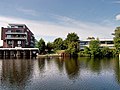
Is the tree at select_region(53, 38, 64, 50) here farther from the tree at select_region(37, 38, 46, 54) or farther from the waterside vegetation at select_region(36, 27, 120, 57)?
the tree at select_region(37, 38, 46, 54)

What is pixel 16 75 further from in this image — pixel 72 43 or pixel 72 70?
pixel 72 43

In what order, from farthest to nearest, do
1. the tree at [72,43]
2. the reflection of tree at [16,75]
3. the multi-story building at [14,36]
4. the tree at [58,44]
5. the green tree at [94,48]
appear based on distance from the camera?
the tree at [58,44] < the multi-story building at [14,36] < the tree at [72,43] < the green tree at [94,48] < the reflection of tree at [16,75]

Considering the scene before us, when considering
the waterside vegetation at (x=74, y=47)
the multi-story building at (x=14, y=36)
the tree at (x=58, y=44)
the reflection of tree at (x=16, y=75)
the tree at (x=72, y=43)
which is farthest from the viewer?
the tree at (x=58, y=44)

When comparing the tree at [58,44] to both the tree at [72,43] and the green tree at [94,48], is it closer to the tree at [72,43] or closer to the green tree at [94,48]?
the tree at [72,43]

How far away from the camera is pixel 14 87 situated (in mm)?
29328

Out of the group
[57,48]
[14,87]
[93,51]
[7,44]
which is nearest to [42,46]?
[57,48]

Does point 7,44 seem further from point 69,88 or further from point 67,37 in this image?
point 69,88

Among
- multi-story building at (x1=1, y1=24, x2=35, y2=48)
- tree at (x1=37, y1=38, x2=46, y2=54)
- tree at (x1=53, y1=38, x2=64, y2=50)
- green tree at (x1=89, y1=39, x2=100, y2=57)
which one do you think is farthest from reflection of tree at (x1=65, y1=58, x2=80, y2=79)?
tree at (x1=53, y1=38, x2=64, y2=50)

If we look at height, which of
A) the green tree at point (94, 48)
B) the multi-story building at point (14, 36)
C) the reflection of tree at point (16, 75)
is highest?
the multi-story building at point (14, 36)

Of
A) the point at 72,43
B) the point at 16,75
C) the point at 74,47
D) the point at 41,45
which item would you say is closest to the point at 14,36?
the point at 41,45

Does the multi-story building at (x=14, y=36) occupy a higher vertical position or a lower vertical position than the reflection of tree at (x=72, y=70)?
higher

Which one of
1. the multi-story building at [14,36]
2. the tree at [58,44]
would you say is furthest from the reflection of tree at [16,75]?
the tree at [58,44]

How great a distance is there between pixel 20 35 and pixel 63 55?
2854 cm

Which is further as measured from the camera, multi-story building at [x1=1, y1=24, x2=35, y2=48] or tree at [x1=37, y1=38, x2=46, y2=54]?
tree at [x1=37, y1=38, x2=46, y2=54]
